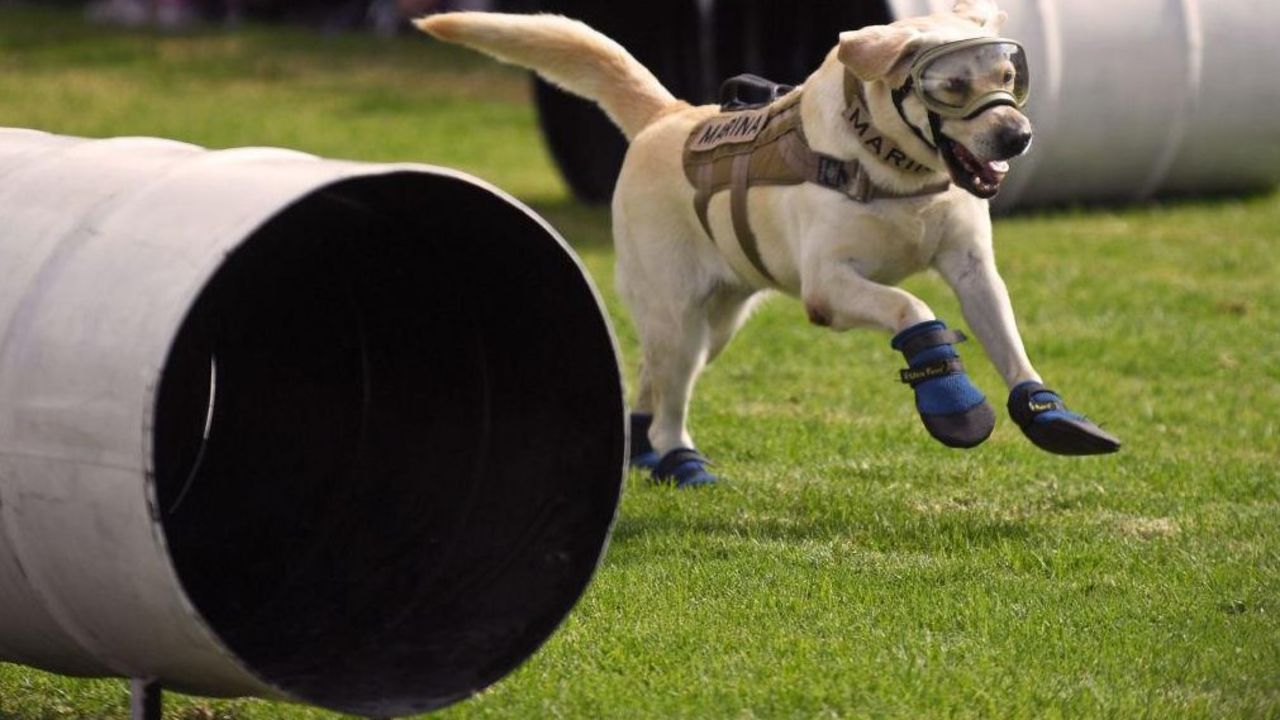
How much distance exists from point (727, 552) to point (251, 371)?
1.44m

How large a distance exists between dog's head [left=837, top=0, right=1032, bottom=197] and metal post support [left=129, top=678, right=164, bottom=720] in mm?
2656

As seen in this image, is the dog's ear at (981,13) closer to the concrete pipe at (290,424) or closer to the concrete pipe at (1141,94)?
the concrete pipe at (290,424)

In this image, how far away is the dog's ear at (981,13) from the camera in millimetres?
5926

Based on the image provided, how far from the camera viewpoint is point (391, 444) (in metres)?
4.82

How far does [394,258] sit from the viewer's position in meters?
4.77

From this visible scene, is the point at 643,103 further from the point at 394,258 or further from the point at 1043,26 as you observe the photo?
the point at 1043,26

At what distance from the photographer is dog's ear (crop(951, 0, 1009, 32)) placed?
5.93 meters

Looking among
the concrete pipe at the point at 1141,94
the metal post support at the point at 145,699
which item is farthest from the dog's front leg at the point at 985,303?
the concrete pipe at the point at 1141,94

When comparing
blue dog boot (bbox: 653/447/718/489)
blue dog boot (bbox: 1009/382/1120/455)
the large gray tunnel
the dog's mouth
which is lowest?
the large gray tunnel

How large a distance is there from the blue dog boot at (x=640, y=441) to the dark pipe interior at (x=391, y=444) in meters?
2.00

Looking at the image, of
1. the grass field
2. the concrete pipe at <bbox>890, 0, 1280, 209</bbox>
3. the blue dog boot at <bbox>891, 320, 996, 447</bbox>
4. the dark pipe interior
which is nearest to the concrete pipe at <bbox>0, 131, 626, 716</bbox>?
the dark pipe interior

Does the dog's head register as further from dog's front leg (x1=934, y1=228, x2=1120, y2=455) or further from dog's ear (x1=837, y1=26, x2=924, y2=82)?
dog's front leg (x1=934, y1=228, x2=1120, y2=455)

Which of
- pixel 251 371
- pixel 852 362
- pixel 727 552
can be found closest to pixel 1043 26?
pixel 852 362

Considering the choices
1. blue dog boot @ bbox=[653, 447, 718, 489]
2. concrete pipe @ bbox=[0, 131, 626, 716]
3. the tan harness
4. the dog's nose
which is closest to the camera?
concrete pipe @ bbox=[0, 131, 626, 716]
